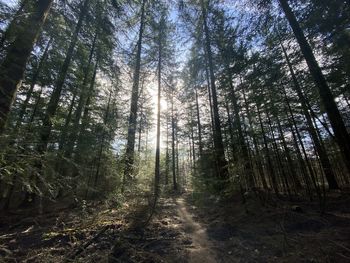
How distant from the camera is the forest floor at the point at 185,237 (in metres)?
3.82

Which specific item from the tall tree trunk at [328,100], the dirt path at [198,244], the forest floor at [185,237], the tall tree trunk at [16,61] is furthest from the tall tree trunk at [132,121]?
the tall tree trunk at [328,100]

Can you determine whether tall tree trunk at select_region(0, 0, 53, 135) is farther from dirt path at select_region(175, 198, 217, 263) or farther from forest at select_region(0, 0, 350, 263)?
dirt path at select_region(175, 198, 217, 263)

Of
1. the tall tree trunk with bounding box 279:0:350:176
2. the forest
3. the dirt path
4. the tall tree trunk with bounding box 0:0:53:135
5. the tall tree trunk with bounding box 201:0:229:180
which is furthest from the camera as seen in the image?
the tall tree trunk with bounding box 201:0:229:180

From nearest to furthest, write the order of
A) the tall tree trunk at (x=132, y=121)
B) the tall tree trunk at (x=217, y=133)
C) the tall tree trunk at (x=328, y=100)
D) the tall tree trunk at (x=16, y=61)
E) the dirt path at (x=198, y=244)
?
the tall tree trunk at (x=16, y=61) < the dirt path at (x=198, y=244) < the tall tree trunk at (x=328, y=100) < the tall tree trunk at (x=132, y=121) < the tall tree trunk at (x=217, y=133)

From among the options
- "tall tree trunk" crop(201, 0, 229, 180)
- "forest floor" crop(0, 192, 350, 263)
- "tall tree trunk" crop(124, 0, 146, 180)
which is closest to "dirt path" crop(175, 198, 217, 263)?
"forest floor" crop(0, 192, 350, 263)

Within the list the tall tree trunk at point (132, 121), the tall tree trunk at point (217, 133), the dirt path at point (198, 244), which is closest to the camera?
the dirt path at point (198, 244)

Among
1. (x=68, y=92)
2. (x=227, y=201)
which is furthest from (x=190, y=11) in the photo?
(x=227, y=201)

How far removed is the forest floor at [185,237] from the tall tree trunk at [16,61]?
217cm

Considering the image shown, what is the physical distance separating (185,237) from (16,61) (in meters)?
5.36

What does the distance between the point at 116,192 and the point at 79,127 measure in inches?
121

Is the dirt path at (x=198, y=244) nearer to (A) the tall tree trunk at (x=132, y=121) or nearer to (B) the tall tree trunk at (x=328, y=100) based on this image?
(A) the tall tree trunk at (x=132, y=121)

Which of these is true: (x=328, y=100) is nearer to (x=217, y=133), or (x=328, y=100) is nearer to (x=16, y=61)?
(x=217, y=133)

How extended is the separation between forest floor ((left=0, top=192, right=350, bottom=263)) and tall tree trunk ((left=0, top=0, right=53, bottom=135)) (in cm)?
217

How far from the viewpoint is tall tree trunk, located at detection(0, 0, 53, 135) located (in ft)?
9.87
